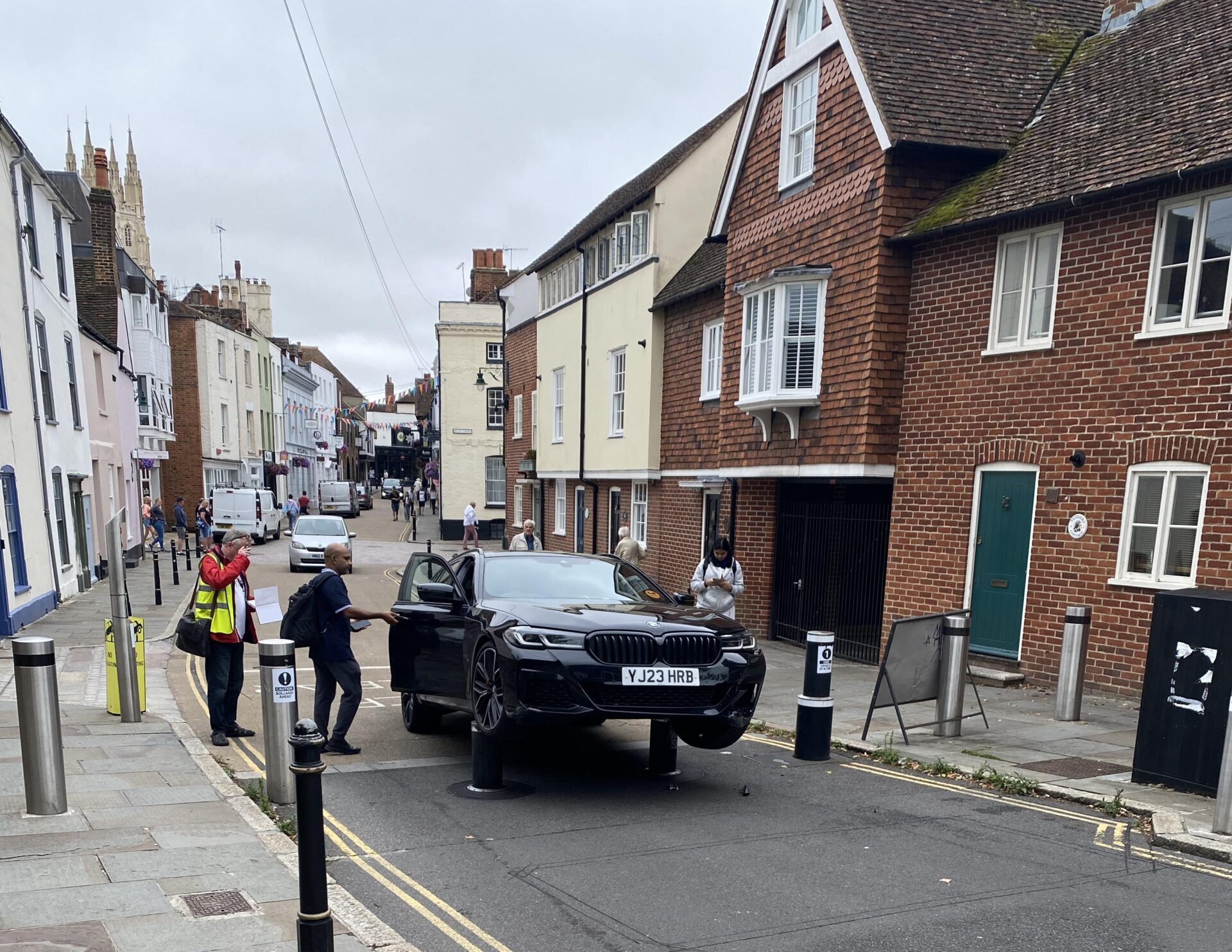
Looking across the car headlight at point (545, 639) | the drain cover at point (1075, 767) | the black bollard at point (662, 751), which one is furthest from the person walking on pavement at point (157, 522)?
the drain cover at point (1075, 767)

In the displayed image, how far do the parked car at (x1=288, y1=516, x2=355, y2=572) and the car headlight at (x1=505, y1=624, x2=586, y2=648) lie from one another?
1868 centimetres

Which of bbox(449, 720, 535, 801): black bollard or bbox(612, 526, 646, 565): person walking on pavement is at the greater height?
bbox(612, 526, 646, 565): person walking on pavement

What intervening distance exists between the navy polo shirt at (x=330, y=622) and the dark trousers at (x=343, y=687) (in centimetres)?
6

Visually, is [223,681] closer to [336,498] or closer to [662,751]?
[662,751]

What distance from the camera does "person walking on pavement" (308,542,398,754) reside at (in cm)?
677

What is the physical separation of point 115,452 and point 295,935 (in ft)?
78.0

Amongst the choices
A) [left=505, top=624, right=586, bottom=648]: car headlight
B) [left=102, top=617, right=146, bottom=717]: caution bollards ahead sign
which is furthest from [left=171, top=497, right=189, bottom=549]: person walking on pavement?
[left=505, top=624, right=586, bottom=648]: car headlight

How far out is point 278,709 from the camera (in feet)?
18.2

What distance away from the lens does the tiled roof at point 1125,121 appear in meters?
8.68

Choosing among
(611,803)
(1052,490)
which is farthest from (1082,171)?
(611,803)

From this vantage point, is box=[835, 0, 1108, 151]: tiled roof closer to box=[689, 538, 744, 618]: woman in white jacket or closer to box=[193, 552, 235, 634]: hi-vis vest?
box=[689, 538, 744, 618]: woman in white jacket

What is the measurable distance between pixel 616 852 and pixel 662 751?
165 cm

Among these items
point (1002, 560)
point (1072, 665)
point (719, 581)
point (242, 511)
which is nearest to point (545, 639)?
point (719, 581)

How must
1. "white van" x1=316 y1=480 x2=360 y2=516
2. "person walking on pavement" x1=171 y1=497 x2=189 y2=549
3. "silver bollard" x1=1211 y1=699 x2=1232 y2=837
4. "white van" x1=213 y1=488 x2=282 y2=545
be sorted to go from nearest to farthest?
"silver bollard" x1=1211 y1=699 x2=1232 y2=837
"person walking on pavement" x1=171 y1=497 x2=189 y2=549
"white van" x1=213 y1=488 x2=282 y2=545
"white van" x1=316 y1=480 x2=360 y2=516
